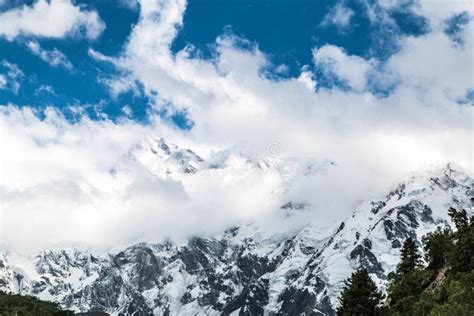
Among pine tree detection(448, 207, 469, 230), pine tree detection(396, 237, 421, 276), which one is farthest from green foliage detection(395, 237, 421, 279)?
pine tree detection(448, 207, 469, 230)

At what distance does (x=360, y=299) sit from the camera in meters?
117

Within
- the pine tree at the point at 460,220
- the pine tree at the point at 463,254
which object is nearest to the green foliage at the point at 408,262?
the pine tree at the point at 460,220

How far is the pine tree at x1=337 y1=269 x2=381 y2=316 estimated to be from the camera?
115938 mm

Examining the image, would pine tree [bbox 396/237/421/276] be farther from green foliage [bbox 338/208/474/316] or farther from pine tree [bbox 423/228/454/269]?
pine tree [bbox 423/228/454/269]

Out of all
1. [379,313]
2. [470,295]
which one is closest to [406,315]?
[379,313]

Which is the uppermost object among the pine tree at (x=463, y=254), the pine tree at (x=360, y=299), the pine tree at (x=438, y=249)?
the pine tree at (x=438, y=249)

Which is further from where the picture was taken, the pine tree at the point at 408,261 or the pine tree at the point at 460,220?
the pine tree at the point at 408,261

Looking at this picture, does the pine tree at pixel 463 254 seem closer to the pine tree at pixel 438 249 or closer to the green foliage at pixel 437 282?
the green foliage at pixel 437 282

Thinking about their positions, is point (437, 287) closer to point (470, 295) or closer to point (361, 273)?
point (361, 273)

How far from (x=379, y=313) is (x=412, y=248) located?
33.4 m

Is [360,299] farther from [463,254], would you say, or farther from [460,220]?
[460,220]

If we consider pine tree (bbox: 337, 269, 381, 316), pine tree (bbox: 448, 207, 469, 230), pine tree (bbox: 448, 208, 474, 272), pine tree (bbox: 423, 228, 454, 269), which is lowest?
pine tree (bbox: 337, 269, 381, 316)

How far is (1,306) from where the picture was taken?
192 m

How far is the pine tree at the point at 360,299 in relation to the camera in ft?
380
